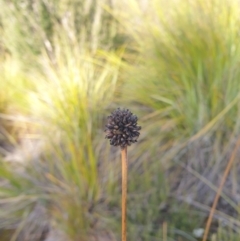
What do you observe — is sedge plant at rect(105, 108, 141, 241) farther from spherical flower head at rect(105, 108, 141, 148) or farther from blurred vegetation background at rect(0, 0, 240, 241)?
blurred vegetation background at rect(0, 0, 240, 241)

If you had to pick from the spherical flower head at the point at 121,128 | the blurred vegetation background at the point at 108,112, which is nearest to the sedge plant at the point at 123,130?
the spherical flower head at the point at 121,128

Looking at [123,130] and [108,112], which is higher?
[108,112]

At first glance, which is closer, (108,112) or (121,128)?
(121,128)

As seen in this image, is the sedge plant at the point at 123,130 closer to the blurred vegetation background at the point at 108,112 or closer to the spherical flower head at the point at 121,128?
the spherical flower head at the point at 121,128

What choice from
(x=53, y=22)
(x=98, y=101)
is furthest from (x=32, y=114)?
(x=53, y=22)

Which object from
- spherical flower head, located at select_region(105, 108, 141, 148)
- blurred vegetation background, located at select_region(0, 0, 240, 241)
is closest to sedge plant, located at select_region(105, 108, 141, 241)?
spherical flower head, located at select_region(105, 108, 141, 148)

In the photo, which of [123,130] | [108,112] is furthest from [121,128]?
[108,112]

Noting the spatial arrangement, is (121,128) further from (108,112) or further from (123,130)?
(108,112)
